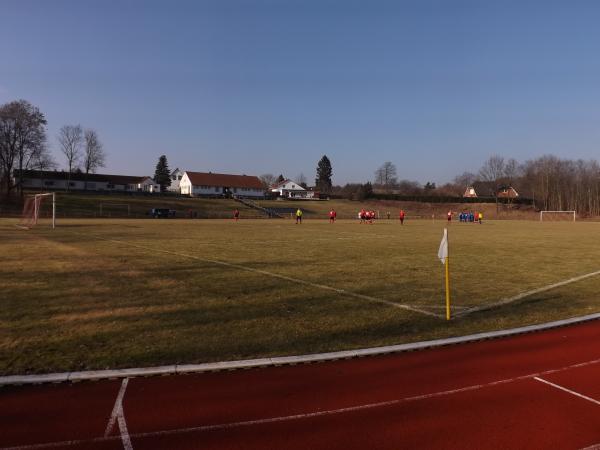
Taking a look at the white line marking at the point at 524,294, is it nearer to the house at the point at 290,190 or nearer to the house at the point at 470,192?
the house at the point at 290,190

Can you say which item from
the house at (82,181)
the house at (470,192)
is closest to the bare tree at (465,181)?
the house at (470,192)

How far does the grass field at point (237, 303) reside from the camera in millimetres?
7246

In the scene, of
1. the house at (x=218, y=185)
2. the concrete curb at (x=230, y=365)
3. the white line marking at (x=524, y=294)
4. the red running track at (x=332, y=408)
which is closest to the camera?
the red running track at (x=332, y=408)

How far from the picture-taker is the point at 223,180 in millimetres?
121500

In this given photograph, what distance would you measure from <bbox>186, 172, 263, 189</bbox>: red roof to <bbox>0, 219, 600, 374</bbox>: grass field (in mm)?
100743

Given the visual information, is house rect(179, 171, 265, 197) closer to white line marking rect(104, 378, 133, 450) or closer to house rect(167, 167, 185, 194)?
house rect(167, 167, 185, 194)

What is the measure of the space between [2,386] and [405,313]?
708 cm

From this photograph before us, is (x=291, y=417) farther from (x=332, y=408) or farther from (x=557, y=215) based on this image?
(x=557, y=215)

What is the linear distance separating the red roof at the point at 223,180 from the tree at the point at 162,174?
13.7 metres

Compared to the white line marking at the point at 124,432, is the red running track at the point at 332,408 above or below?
above

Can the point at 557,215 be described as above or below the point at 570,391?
above

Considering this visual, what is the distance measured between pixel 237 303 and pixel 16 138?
257 feet

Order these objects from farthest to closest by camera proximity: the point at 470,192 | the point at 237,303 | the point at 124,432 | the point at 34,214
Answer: the point at 470,192, the point at 34,214, the point at 237,303, the point at 124,432

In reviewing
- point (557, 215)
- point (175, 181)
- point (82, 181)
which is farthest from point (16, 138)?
point (557, 215)
